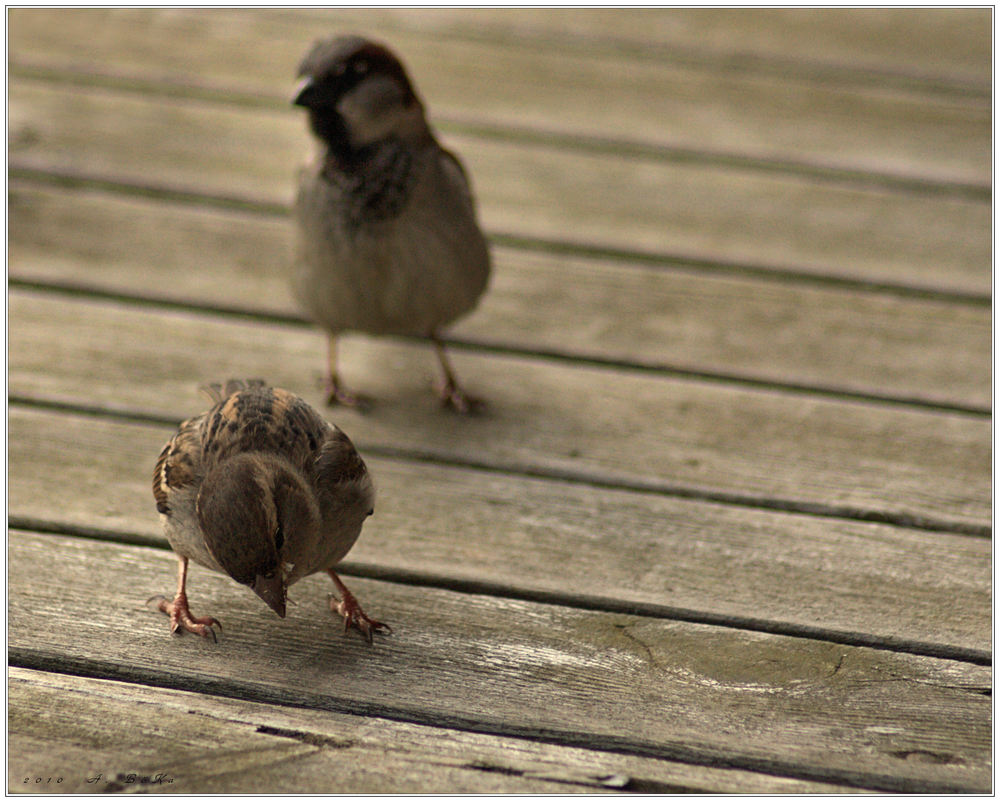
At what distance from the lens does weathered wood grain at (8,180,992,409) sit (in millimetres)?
2852

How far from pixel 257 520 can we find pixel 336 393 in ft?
3.04

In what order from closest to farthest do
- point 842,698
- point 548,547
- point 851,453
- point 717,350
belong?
point 842,698 < point 548,547 < point 851,453 < point 717,350

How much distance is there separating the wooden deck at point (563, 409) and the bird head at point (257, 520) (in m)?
0.22

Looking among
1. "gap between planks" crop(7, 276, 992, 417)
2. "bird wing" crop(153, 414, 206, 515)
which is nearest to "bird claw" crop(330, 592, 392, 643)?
"bird wing" crop(153, 414, 206, 515)

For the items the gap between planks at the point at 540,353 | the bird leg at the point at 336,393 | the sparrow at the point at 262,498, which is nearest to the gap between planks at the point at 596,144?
the gap between planks at the point at 540,353

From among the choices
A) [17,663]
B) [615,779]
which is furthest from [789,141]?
[17,663]

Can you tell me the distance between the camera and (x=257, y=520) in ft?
5.93

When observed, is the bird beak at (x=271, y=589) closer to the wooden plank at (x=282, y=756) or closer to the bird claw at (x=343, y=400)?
the wooden plank at (x=282, y=756)

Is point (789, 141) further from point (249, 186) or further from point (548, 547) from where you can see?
point (548, 547)

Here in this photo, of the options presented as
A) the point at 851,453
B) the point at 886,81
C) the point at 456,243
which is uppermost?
the point at 886,81

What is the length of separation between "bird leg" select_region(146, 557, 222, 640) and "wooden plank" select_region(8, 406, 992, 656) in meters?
0.21

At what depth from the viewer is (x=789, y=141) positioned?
375 centimetres

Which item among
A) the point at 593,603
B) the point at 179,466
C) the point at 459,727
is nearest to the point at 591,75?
the point at 593,603

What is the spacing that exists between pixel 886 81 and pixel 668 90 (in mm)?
775
